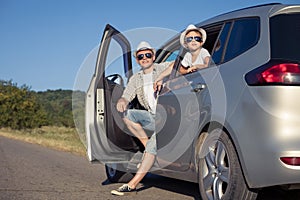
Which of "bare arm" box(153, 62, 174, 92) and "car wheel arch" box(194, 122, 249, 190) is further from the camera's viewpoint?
"bare arm" box(153, 62, 174, 92)

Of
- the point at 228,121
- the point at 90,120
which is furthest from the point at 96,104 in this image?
the point at 228,121

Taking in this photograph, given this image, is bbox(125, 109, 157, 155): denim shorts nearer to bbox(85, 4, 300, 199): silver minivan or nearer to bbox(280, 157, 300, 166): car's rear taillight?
bbox(85, 4, 300, 199): silver minivan

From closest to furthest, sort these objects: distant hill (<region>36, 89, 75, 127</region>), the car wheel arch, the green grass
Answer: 1. the car wheel arch
2. the green grass
3. distant hill (<region>36, 89, 75, 127</region>)

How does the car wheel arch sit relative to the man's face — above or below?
below

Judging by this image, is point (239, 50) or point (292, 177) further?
point (239, 50)

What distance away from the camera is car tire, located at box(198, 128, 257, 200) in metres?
4.02

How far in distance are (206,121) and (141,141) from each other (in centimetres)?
157

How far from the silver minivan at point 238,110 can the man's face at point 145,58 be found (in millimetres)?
338

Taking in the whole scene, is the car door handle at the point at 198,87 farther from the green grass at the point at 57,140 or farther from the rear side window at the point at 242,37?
the green grass at the point at 57,140

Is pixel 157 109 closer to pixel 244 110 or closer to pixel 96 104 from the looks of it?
pixel 96 104

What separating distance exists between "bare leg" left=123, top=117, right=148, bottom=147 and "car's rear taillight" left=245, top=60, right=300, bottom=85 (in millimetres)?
2202

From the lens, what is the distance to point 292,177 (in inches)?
142

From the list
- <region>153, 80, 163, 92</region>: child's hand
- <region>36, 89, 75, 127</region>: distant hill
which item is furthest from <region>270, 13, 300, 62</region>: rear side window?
<region>36, 89, 75, 127</region>: distant hill

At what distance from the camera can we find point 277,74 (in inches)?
147
